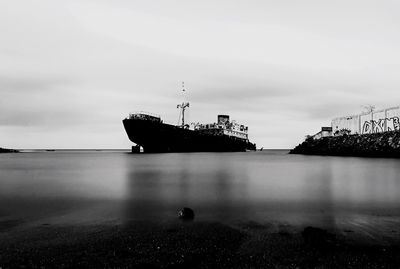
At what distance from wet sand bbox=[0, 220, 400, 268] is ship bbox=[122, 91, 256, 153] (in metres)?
67.8

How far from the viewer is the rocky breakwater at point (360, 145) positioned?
53531mm

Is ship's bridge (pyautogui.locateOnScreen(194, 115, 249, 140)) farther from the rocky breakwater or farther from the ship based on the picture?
the rocky breakwater

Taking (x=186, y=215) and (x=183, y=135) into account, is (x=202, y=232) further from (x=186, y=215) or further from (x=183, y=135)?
(x=183, y=135)

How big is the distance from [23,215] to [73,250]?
575 centimetres

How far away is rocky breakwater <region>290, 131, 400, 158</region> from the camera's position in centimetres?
5353

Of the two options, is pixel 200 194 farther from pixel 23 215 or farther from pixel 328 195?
pixel 23 215

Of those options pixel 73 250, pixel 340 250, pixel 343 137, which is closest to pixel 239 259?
pixel 340 250

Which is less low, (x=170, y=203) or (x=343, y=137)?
(x=343, y=137)

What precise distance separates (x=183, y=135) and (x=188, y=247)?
85930 mm

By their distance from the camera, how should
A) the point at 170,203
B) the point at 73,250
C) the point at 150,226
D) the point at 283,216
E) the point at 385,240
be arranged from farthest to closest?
the point at 170,203 → the point at 283,216 → the point at 150,226 → the point at 385,240 → the point at 73,250

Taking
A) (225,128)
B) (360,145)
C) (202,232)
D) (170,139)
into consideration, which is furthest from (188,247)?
(225,128)

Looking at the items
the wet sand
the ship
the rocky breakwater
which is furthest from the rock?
the ship

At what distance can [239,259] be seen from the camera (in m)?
6.22

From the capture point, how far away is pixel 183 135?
92688mm
